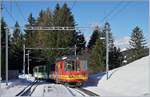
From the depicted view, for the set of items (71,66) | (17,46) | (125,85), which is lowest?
(125,85)

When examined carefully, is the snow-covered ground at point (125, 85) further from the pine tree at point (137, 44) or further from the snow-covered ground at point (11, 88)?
the pine tree at point (137, 44)

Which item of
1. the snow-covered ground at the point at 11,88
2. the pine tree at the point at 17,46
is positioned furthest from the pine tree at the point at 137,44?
the snow-covered ground at the point at 11,88

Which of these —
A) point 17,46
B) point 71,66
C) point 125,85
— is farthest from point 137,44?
point 125,85

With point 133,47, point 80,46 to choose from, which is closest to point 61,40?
point 80,46

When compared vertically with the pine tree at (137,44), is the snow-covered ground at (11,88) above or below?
below

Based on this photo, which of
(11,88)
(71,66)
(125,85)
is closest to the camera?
(125,85)

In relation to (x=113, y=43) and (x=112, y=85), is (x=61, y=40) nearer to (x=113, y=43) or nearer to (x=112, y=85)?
(x=113, y=43)

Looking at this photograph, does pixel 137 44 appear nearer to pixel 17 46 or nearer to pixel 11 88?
pixel 17 46

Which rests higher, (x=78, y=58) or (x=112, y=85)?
(x=78, y=58)

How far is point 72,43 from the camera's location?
57812 millimetres

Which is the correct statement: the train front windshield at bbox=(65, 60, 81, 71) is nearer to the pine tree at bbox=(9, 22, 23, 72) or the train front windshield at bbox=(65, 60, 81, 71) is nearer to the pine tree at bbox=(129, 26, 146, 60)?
the pine tree at bbox=(9, 22, 23, 72)

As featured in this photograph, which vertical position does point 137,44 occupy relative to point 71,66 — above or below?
above

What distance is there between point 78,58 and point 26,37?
38.4m

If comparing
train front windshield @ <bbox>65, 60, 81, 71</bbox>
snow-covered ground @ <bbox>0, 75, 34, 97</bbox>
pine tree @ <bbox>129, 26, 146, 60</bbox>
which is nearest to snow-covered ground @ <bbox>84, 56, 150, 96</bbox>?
train front windshield @ <bbox>65, 60, 81, 71</bbox>
